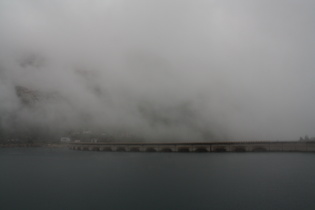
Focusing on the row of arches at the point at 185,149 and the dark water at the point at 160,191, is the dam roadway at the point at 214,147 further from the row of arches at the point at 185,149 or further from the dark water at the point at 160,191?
the dark water at the point at 160,191

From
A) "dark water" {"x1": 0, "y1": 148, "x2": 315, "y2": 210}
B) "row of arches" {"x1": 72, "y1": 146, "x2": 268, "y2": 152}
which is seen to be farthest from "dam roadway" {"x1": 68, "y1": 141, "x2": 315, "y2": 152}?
"dark water" {"x1": 0, "y1": 148, "x2": 315, "y2": 210}

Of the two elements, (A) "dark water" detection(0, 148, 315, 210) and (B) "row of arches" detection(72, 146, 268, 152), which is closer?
(A) "dark water" detection(0, 148, 315, 210)

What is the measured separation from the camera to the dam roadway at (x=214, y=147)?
4941 inches

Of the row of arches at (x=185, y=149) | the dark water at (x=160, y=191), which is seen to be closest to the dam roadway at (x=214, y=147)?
the row of arches at (x=185, y=149)

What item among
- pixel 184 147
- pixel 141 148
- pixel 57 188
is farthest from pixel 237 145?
pixel 57 188

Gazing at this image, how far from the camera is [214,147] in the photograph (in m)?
139

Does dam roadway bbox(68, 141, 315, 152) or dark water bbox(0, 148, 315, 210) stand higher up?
dam roadway bbox(68, 141, 315, 152)

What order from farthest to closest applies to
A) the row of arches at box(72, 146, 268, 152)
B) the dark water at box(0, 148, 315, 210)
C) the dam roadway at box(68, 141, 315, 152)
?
the row of arches at box(72, 146, 268, 152), the dam roadway at box(68, 141, 315, 152), the dark water at box(0, 148, 315, 210)

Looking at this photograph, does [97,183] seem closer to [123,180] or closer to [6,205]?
[123,180]

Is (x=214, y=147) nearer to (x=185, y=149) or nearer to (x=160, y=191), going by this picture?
(x=185, y=149)

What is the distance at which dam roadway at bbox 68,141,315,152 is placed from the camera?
126m

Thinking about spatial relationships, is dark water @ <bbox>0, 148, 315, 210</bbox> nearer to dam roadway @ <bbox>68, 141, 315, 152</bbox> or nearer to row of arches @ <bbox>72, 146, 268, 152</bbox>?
dam roadway @ <bbox>68, 141, 315, 152</bbox>

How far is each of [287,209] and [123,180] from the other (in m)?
26.2

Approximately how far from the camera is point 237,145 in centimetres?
13512
